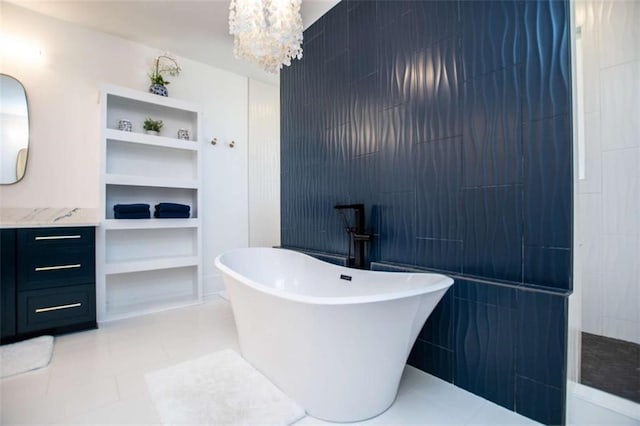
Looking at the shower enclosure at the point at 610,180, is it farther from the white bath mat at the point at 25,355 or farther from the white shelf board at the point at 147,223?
the white bath mat at the point at 25,355

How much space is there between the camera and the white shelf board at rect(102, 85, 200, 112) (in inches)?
105

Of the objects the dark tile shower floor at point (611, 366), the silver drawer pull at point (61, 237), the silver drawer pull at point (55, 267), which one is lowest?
the dark tile shower floor at point (611, 366)

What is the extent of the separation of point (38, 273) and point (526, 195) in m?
3.37

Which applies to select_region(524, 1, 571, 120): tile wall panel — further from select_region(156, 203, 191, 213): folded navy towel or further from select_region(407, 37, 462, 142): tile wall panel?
select_region(156, 203, 191, 213): folded navy towel

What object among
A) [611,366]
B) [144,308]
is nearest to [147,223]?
[144,308]

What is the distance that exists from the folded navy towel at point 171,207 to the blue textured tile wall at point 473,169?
5.62ft

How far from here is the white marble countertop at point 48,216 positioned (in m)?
2.30

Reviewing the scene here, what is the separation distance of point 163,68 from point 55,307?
2550 millimetres

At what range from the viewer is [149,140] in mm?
2875

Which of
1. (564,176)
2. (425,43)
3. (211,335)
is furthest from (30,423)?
(425,43)

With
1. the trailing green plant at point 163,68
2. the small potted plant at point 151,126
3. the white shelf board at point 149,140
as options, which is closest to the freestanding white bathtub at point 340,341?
the white shelf board at point 149,140

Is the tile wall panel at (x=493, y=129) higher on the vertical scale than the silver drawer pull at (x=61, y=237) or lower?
higher

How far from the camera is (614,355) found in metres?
1.80

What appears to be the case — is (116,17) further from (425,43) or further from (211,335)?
(211,335)
